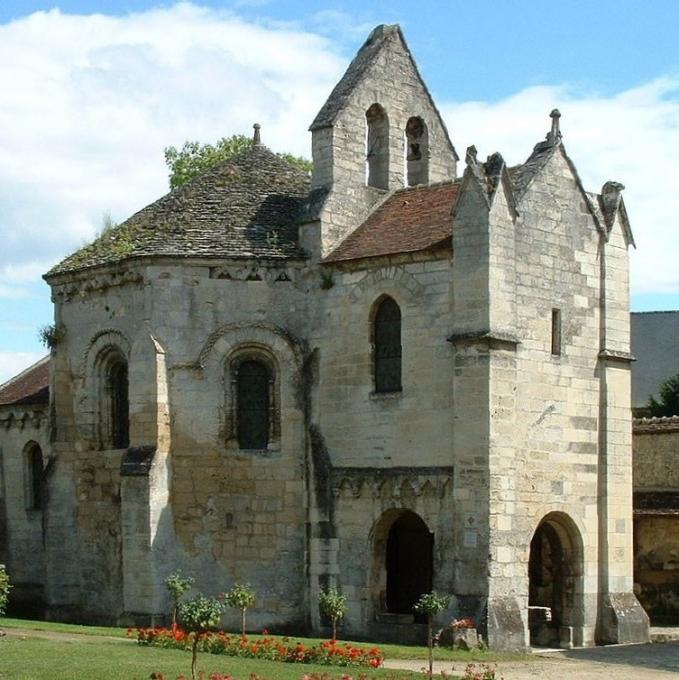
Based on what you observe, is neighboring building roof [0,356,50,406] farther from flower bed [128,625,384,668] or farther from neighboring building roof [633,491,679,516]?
neighboring building roof [633,491,679,516]

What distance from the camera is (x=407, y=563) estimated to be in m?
32.8

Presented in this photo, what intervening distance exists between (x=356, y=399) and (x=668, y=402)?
24369 millimetres

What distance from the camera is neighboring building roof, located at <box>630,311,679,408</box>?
199 feet

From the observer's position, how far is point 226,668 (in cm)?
2211

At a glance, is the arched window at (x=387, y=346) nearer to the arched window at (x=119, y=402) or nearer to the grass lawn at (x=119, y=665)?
the arched window at (x=119, y=402)

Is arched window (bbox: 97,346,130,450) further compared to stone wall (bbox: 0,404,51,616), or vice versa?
stone wall (bbox: 0,404,51,616)

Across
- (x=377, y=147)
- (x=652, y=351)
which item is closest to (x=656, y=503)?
(x=377, y=147)

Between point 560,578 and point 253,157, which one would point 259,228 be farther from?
point 560,578

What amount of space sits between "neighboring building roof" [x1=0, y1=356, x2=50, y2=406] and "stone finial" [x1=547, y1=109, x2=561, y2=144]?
15.3 m

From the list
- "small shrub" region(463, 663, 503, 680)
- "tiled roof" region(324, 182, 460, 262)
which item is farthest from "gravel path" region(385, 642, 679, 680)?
"tiled roof" region(324, 182, 460, 262)

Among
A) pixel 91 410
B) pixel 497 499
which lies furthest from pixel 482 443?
pixel 91 410

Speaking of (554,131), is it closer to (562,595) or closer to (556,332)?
(556,332)

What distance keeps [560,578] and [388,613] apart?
384cm

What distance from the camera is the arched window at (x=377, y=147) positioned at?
33.7m
